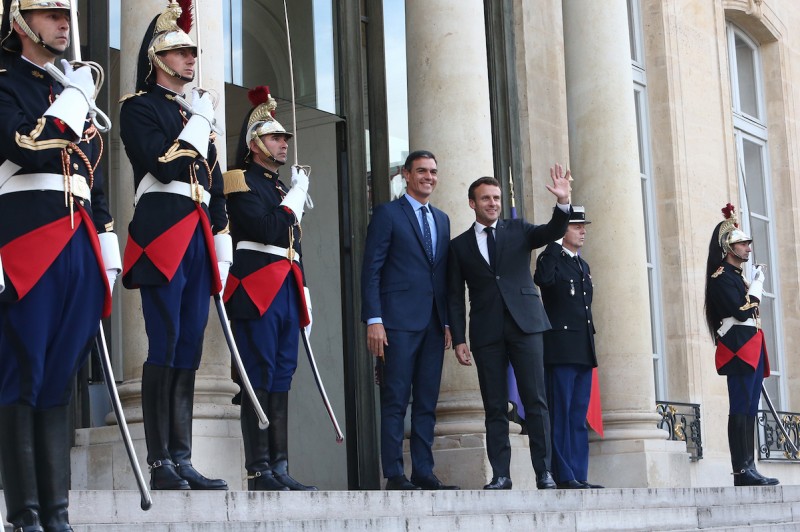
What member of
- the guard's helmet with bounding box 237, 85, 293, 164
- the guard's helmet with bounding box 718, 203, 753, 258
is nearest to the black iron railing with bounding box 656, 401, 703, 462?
the guard's helmet with bounding box 718, 203, 753, 258

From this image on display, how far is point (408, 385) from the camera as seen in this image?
22.7ft

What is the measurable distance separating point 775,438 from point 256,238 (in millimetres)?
8715

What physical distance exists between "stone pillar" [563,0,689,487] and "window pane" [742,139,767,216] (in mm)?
4414

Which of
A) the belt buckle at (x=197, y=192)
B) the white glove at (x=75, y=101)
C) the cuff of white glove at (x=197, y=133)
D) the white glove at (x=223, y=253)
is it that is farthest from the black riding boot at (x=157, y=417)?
the white glove at (x=75, y=101)

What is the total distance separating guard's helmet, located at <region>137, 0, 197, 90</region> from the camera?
5.43 m

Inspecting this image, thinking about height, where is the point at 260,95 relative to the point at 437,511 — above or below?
above

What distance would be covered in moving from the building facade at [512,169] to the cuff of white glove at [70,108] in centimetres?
222

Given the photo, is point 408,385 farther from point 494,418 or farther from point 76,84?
point 76,84

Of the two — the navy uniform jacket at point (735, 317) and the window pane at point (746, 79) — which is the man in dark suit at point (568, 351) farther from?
the window pane at point (746, 79)

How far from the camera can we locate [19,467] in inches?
157

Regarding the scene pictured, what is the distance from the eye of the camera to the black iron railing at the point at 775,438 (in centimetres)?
1325

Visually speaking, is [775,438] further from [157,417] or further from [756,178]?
[157,417]

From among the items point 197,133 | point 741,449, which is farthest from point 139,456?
point 741,449

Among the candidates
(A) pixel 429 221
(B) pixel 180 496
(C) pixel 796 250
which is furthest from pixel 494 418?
(C) pixel 796 250
